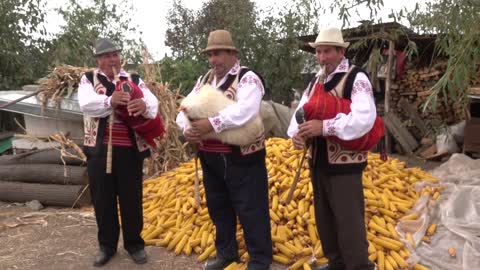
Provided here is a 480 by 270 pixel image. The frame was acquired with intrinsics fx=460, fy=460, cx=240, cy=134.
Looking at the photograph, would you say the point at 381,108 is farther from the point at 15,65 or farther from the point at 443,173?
the point at 15,65

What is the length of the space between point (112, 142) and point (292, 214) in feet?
A: 5.88

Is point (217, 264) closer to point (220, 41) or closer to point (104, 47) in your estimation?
point (220, 41)

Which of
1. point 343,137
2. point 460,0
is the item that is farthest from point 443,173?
point 343,137

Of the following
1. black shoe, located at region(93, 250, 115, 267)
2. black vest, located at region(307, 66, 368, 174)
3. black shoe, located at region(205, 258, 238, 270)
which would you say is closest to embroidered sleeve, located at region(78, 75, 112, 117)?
black shoe, located at region(93, 250, 115, 267)

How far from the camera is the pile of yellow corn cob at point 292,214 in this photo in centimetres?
393

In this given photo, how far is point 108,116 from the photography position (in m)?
3.69

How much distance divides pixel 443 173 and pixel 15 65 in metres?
8.39

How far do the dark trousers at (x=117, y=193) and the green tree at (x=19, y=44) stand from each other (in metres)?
6.71

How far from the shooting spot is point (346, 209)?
3053 millimetres

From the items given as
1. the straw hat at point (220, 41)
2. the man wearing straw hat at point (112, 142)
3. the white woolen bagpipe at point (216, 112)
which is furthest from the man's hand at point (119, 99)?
the straw hat at point (220, 41)

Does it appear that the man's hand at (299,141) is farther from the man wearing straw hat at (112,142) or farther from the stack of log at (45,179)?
the stack of log at (45,179)

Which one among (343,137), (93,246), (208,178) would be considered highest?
(343,137)

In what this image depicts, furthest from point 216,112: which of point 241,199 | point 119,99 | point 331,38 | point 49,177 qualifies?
point 49,177

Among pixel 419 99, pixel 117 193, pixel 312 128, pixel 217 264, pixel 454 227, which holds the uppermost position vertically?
pixel 312 128
